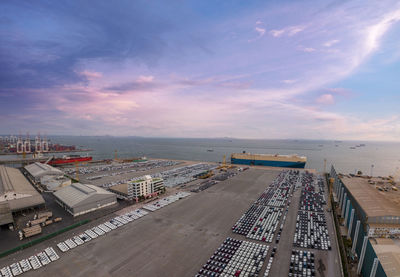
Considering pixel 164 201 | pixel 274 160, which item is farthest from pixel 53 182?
pixel 274 160

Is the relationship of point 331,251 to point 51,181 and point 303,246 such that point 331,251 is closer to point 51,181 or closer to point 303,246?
point 303,246

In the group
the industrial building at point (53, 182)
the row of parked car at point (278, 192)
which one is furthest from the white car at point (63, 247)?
the row of parked car at point (278, 192)

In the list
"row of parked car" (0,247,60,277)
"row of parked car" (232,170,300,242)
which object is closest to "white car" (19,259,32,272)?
"row of parked car" (0,247,60,277)

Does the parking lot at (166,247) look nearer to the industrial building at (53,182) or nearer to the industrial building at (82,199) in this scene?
the industrial building at (82,199)

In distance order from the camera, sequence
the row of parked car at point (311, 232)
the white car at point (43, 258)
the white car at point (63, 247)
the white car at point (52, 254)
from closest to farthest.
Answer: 1. the white car at point (43, 258)
2. the white car at point (52, 254)
3. the white car at point (63, 247)
4. the row of parked car at point (311, 232)

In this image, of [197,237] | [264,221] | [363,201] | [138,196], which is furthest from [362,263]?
[138,196]

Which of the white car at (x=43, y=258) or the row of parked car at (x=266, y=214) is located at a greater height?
the row of parked car at (x=266, y=214)

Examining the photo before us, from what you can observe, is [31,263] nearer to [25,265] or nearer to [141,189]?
[25,265]
